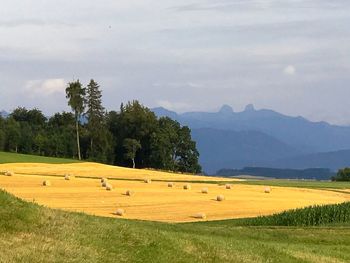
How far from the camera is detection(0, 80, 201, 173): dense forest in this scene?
287ft

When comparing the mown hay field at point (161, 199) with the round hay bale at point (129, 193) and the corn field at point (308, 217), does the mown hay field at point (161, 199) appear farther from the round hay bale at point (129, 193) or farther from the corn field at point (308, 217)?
the corn field at point (308, 217)

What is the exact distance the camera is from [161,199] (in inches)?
1372

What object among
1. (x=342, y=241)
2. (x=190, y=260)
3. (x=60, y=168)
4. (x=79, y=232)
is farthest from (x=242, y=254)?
(x=60, y=168)

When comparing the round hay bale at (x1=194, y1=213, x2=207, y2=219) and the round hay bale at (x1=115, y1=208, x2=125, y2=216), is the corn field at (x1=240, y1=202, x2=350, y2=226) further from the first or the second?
the round hay bale at (x1=115, y1=208, x2=125, y2=216)

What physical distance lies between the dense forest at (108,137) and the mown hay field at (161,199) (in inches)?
1697

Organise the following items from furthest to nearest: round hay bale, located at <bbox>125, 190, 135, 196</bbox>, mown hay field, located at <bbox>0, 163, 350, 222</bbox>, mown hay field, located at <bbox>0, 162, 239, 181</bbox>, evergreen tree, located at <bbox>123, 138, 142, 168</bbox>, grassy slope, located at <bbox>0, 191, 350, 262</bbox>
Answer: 1. evergreen tree, located at <bbox>123, 138, 142, 168</bbox>
2. mown hay field, located at <bbox>0, 162, 239, 181</bbox>
3. round hay bale, located at <bbox>125, 190, 135, 196</bbox>
4. mown hay field, located at <bbox>0, 163, 350, 222</bbox>
5. grassy slope, located at <bbox>0, 191, 350, 262</bbox>

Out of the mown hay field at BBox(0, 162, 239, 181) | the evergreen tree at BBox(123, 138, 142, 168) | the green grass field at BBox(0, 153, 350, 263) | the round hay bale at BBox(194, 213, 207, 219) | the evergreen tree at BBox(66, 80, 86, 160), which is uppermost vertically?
the evergreen tree at BBox(66, 80, 86, 160)

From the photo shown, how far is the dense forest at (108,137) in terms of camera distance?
87625 millimetres

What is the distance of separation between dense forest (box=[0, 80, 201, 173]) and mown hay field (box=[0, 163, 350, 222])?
43.1m

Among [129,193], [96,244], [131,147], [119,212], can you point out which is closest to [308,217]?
[119,212]

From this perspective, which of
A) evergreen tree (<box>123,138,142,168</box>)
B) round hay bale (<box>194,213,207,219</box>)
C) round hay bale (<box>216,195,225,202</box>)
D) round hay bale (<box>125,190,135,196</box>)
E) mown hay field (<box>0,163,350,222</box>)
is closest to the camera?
round hay bale (<box>194,213,207,219</box>)

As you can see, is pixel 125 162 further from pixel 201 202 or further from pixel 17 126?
pixel 201 202

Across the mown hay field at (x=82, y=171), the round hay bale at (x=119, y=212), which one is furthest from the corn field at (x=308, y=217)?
the mown hay field at (x=82, y=171)

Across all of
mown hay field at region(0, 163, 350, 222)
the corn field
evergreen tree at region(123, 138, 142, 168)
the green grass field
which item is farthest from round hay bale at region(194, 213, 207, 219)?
evergreen tree at region(123, 138, 142, 168)
